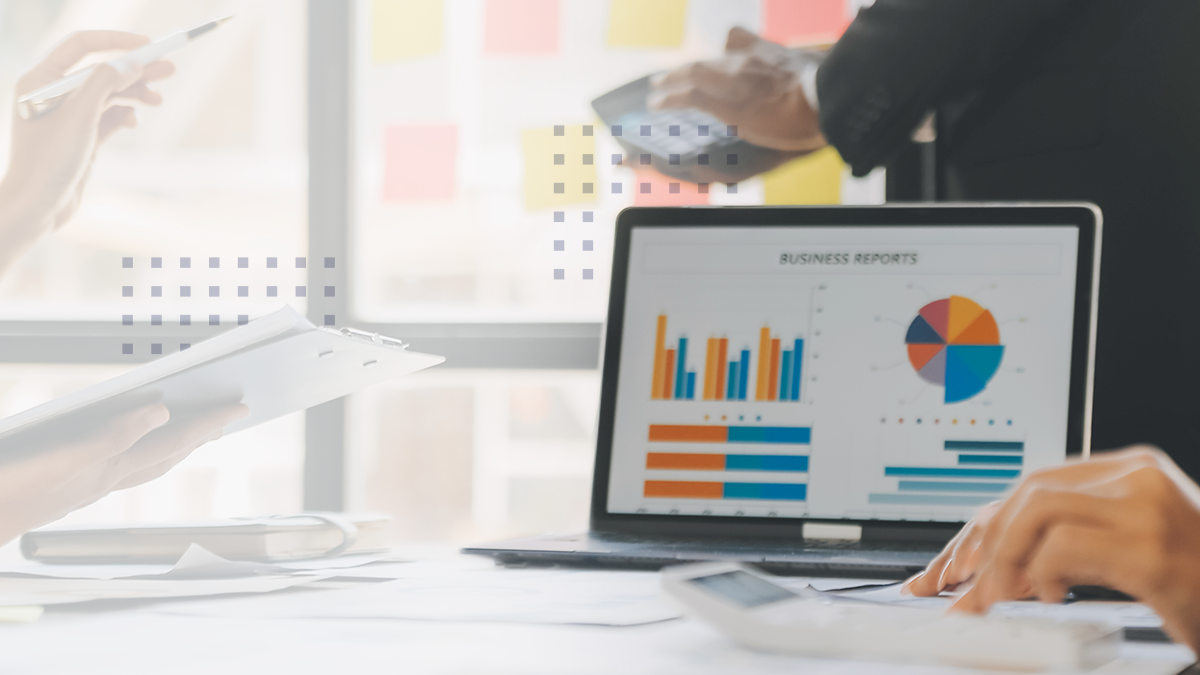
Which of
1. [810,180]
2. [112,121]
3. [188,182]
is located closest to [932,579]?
[810,180]

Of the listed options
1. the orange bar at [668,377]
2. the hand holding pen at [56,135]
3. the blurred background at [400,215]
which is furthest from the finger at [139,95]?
the orange bar at [668,377]

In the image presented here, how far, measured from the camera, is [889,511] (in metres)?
0.76

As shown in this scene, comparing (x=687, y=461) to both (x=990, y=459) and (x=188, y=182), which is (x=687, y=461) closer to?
(x=990, y=459)

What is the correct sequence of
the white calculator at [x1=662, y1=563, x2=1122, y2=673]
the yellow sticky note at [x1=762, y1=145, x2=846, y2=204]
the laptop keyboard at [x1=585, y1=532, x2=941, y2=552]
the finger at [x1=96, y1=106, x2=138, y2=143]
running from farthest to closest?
the yellow sticky note at [x1=762, y1=145, x2=846, y2=204], the finger at [x1=96, y1=106, x2=138, y2=143], the laptop keyboard at [x1=585, y1=532, x2=941, y2=552], the white calculator at [x1=662, y1=563, x2=1122, y2=673]

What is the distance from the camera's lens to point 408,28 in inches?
62.1

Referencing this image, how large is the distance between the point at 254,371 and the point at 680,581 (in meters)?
0.37

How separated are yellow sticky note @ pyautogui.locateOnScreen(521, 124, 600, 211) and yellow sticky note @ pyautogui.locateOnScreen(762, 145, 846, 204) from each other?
0.28m

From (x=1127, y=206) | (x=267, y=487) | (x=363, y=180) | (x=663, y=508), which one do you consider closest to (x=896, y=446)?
(x=663, y=508)

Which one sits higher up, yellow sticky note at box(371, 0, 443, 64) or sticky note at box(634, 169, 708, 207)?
yellow sticky note at box(371, 0, 443, 64)

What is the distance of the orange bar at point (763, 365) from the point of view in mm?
814

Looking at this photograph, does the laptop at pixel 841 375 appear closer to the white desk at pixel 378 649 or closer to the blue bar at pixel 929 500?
the blue bar at pixel 929 500

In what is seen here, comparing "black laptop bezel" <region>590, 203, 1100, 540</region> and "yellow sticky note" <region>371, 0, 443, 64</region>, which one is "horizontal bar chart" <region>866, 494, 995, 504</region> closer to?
"black laptop bezel" <region>590, 203, 1100, 540</region>

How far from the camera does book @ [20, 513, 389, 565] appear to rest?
29.2 inches

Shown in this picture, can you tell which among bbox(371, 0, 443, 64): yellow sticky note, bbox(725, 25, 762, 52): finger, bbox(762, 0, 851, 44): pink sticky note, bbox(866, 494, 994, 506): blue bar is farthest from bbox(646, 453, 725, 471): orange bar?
bbox(371, 0, 443, 64): yellow sticky note
